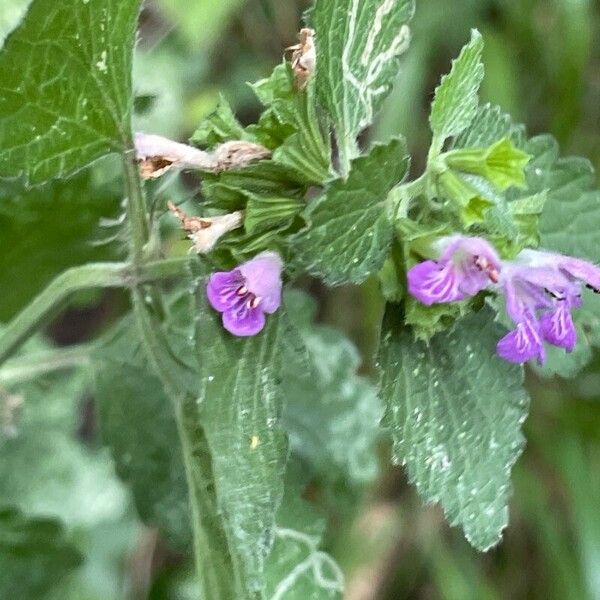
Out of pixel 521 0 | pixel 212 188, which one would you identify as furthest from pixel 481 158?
pixel 521 0

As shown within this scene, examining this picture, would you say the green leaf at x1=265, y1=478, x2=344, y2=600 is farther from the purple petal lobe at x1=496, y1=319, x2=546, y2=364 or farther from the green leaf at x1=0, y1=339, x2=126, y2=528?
the green leaf at x1=0, y1=339, x2=126, y2=528

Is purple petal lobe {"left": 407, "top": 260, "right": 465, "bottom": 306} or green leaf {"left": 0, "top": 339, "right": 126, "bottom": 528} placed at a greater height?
purple petal lobe {"left": 407, "top": 260, "right": 465, "bottom": 306}

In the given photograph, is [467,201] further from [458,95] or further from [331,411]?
[331,411]

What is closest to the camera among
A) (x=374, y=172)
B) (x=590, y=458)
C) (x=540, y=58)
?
(x=374, y=172)

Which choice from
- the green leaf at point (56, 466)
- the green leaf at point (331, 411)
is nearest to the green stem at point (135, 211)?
the green leaf at point (331, 411)

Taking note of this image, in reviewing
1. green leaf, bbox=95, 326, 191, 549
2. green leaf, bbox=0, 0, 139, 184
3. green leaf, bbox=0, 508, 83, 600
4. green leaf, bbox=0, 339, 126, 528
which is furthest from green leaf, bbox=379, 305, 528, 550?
green leaf, bbox=0, 339, 126, 528

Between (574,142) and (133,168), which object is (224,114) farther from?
(574,142)
